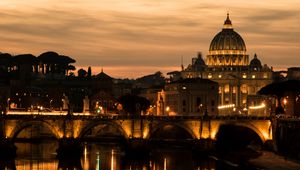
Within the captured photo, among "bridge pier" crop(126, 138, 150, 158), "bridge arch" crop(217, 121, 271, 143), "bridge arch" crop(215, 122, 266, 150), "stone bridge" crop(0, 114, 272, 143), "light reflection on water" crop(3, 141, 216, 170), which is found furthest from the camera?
"bridge arch" crop(215, 122, 266, 150)

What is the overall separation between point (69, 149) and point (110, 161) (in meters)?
9.87

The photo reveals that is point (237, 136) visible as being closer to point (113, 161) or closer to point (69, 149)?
point (69, 149)

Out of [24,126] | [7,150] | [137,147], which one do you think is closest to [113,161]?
[137,147]

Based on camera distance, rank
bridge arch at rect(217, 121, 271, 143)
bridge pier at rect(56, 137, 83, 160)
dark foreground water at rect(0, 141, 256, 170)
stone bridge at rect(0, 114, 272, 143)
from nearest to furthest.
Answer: dark foreground water at rect(0, 141, 256, 170) → bridge pier at rect(56, 137, 83, 160) → bridge arch at rect(217, 121, 271, 143) → stone bridge at rect(0, 114, 272, 143)

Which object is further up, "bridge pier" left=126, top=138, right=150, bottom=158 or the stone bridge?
the stone bridge

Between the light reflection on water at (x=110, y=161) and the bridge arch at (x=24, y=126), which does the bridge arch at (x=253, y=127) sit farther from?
A: the bridge arch at (x=24, y=126)

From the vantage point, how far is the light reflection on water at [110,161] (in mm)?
106062

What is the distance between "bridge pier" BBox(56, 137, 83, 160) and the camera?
11799 cm

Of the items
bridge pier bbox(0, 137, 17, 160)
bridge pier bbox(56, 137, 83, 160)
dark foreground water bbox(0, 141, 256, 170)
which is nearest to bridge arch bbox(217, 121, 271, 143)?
dark foreground water bbox(0, 141, 256, 170)

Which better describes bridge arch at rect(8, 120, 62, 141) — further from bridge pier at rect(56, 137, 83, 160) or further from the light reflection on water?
the light reflection on water

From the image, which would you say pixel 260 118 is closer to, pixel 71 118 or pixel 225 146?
pixel 225 146

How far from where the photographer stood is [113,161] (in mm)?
112062

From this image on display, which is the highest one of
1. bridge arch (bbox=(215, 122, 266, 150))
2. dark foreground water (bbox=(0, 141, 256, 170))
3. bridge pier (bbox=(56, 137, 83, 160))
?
bridge arch (bbox=(215, 122, 266, 150))

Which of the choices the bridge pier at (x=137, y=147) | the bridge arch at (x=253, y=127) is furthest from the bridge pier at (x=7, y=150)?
the bridge arch at (x=253, y=127)
